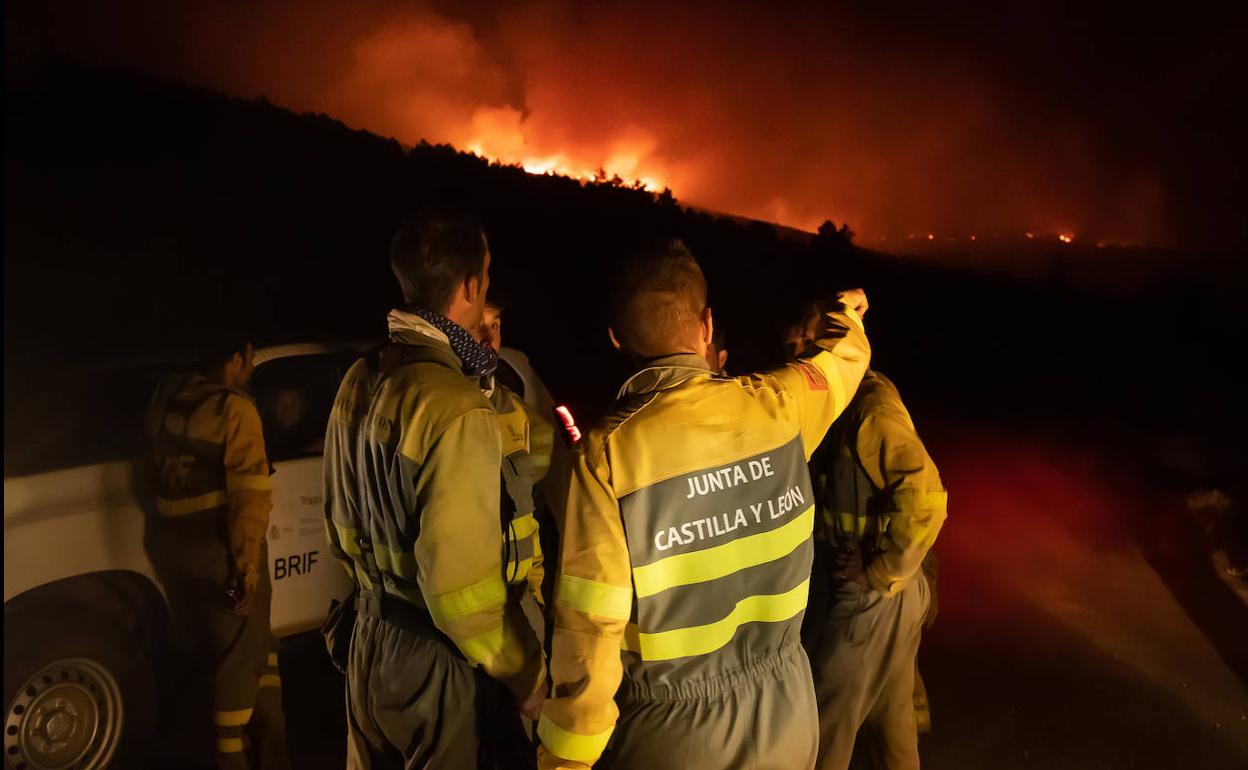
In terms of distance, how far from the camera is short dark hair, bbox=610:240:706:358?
212cm

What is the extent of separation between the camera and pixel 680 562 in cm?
196

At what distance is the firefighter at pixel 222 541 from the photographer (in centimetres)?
376

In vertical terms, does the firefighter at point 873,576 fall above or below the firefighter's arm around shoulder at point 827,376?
below

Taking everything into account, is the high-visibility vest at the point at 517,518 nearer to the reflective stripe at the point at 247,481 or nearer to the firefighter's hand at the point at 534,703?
the firefighter's hand at the point at 534,703

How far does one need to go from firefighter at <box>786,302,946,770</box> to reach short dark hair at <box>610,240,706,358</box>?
4.47 feet

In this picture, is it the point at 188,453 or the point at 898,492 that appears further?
the point at 188,453

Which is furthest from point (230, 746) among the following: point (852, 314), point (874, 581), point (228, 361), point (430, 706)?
point (852, 314)

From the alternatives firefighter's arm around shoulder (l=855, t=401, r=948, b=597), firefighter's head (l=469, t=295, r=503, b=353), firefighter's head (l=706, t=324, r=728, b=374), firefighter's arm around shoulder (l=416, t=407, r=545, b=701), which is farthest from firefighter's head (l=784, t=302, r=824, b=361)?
firefighter's arm around shoulder (l=416, t=407, r=545, b=701)

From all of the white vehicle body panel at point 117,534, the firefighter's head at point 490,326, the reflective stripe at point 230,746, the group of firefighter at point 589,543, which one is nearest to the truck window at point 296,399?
the white vehicle body panel at point 117,534

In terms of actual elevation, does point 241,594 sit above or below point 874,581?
below

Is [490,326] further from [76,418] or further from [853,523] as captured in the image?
[76,418]

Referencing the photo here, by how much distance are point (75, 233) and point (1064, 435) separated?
53.9 feet

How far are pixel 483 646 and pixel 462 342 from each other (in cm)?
86

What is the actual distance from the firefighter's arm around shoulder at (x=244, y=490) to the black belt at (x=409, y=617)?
1686mm
